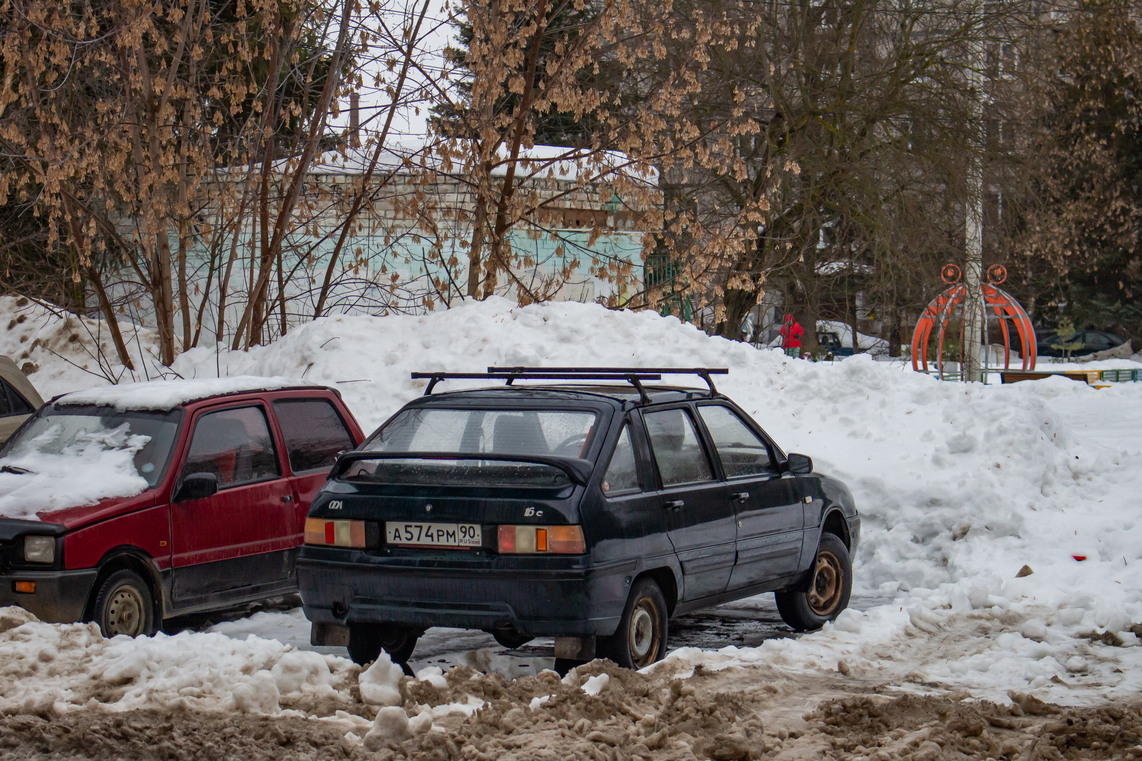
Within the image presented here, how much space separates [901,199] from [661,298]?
6937mm

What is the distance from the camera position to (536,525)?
233 inches

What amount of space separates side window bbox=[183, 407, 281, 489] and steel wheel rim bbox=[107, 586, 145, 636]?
2.62 ft

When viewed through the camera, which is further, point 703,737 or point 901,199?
point 901,199

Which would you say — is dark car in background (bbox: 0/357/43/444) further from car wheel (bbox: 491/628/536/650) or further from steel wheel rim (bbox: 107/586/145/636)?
car wheel (bbox: 491/628/536/650)

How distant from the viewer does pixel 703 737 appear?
492 centimetres

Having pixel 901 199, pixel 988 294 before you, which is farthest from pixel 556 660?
pixel 988 294

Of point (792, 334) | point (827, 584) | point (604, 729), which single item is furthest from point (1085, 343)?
point (604, 729)

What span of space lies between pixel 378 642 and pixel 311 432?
2.37 metres

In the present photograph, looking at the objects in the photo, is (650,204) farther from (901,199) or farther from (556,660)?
(556,660)

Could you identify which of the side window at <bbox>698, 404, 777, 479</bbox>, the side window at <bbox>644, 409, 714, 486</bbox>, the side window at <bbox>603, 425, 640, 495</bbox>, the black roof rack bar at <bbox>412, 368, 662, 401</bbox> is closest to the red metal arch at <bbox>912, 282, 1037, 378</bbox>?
the side window at <bbox>698, 404, 777, 479</bbox>

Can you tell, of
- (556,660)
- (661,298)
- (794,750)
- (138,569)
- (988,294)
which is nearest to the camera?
(794,750)

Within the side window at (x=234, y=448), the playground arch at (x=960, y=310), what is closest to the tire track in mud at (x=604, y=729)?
the side window at (x=234, y=448)

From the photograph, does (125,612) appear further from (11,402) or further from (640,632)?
(11,402)

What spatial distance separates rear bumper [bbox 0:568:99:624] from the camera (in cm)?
670
